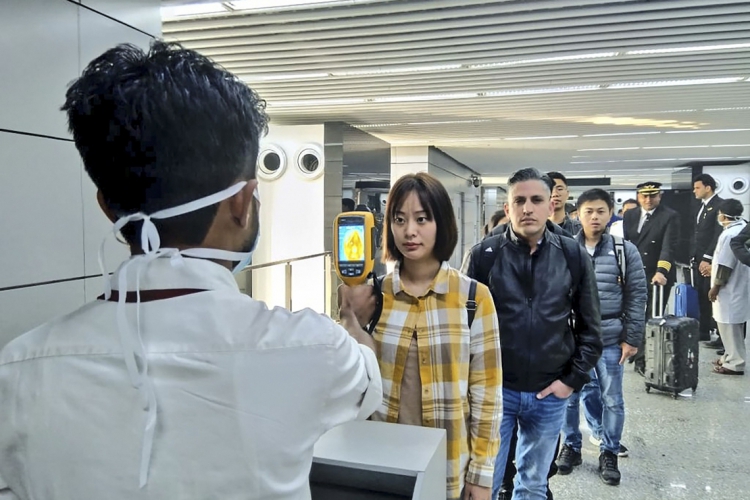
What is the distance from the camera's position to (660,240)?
207 inches

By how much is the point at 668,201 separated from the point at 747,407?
4603 mm

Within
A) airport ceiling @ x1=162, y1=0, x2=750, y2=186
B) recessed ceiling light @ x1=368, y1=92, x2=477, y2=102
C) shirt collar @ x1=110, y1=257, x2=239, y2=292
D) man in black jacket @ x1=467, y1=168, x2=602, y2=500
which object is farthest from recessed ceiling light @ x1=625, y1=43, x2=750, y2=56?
shirt collar @ x1=110, y1=257, x2=239, y2=292

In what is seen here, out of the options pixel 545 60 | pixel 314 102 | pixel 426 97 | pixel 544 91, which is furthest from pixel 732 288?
pixel 314 102

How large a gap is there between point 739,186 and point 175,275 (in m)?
10.8

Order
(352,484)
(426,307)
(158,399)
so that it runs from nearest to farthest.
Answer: (158,399), (352,484), (426,307)

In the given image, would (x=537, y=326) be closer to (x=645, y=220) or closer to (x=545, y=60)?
(x=545, y=60)

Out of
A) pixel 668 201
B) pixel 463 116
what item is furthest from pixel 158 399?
pixel 668 201

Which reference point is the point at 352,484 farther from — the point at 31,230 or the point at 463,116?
the point at 463,116

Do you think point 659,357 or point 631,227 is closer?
point 659,357

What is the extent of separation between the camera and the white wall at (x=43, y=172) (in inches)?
63.4

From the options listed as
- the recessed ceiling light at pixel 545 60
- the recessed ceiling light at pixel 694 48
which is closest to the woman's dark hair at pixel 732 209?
the recessed ceiling light at pixel 694 48

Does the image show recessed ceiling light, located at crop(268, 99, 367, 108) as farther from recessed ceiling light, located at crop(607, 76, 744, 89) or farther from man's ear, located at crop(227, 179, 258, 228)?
man's ear, located at crop(227, 179, 258, 228)

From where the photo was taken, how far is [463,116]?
569 cm

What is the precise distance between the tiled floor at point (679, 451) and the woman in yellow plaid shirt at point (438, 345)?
1653mm
